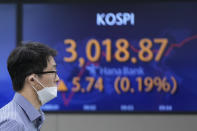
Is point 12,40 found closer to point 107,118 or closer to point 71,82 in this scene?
point 71,82

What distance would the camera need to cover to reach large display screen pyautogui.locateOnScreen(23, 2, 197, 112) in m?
5.78

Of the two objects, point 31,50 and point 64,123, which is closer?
point 31,50

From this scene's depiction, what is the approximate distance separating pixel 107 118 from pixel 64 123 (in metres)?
0.57

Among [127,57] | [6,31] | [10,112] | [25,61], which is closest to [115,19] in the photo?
[127,57]

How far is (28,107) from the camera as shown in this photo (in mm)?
2121

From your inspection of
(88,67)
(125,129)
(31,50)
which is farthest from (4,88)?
(31,50)

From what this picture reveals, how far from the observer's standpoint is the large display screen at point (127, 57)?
19.0 feet

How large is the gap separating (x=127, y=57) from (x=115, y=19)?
52cm

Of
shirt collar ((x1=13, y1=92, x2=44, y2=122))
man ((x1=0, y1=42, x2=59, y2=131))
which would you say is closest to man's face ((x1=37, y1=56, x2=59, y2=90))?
man ((x1=0, y1=42, x2=59, y2=131))

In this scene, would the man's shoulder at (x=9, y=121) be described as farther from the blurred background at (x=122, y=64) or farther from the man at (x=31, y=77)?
the blurred background at (x=122, y=64)

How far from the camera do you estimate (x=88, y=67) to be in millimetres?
5879

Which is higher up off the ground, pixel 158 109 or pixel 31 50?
pixel 31 50

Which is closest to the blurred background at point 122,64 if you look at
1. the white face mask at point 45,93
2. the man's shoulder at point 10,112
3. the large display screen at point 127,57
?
the large display screen at point 127,57

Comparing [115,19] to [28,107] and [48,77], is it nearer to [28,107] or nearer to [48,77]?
[48,77]
